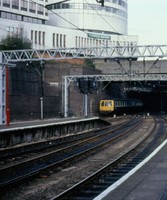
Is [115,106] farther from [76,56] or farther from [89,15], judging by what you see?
[89,15]

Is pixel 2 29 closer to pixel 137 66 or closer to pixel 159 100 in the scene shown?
pixel 137 66

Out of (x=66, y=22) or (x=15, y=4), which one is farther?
(x=66, y=22)

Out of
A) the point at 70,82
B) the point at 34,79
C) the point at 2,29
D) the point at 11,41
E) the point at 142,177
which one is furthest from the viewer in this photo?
the point at 2,29

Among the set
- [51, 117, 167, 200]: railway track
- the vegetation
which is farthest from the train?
[51, 117, 167, 200]: railway track

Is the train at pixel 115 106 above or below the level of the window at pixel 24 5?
below

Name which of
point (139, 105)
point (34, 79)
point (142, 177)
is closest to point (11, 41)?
point (34, 79)

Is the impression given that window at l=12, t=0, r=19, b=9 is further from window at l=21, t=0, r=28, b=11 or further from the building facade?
window at l=21, t=0, r=28, b=11

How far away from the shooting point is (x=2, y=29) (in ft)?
263

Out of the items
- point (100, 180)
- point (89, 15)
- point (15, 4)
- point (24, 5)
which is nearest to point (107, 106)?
point (15, 4)

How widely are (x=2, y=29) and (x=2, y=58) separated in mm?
40087

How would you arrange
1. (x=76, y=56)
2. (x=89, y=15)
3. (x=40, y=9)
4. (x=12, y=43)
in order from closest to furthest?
1. (x=76, y=56)
2. (x=12, y=43)
3. (x=40, y=9)
4. (x=89, y=15)

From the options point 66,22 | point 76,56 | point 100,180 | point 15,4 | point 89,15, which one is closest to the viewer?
point 100,180

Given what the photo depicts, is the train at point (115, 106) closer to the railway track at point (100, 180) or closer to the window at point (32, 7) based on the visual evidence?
the window at point (32, 7)

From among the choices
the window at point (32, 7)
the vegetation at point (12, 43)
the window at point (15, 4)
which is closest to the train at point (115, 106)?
the vegetation at point (12, 43)
